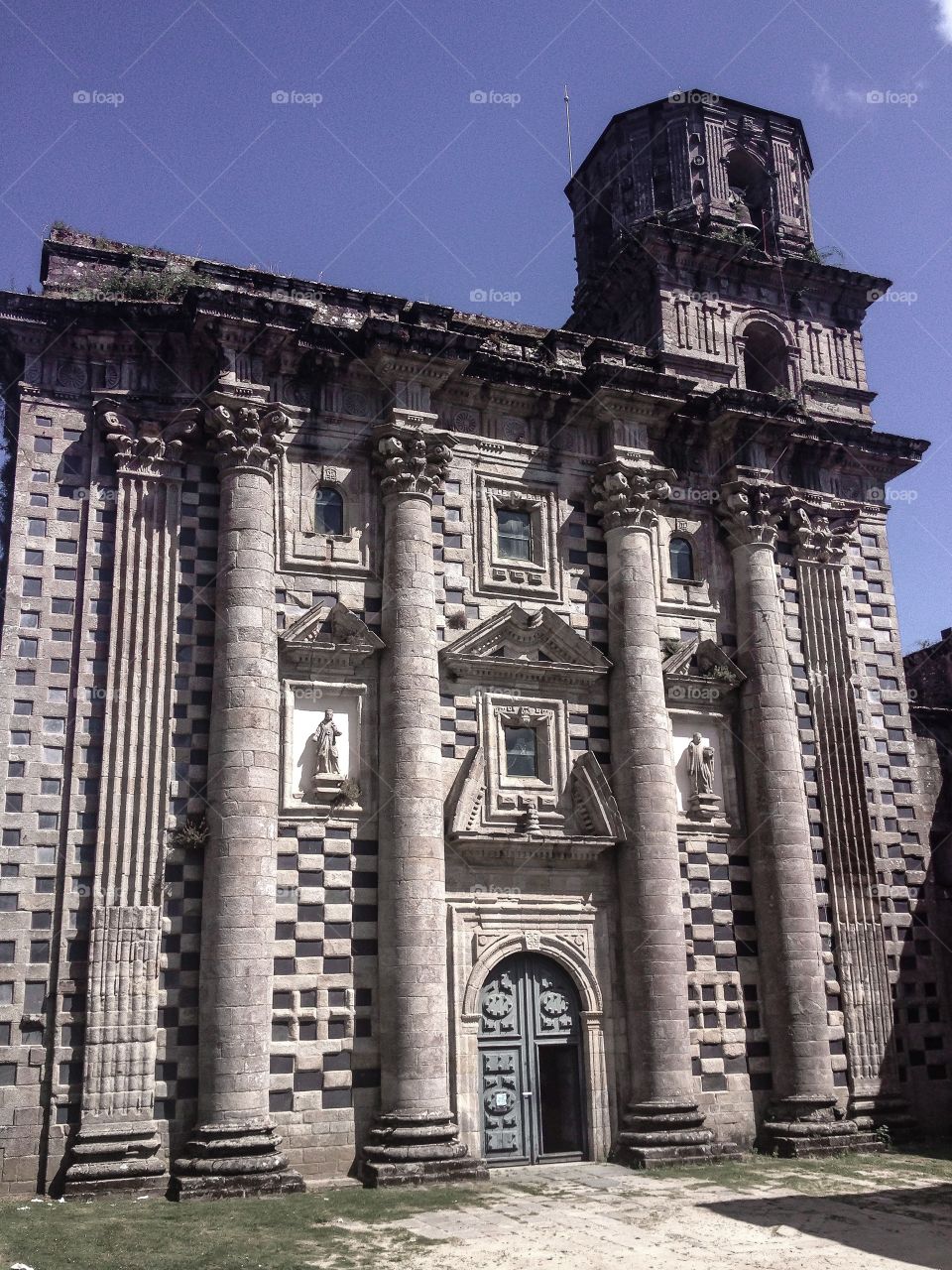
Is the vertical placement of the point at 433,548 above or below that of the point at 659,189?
below

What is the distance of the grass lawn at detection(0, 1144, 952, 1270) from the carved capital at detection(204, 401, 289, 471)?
40.9ft

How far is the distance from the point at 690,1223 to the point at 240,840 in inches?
354

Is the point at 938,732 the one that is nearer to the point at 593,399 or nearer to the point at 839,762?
the point at 839,762

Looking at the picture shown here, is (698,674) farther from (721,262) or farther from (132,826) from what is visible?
(132,826)

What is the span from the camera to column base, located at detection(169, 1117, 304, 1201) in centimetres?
1830

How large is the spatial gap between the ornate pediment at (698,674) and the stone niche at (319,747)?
22.3 feet

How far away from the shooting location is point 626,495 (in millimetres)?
25656

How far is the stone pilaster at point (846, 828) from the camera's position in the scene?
24.3 metres

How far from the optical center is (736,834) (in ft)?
82.4

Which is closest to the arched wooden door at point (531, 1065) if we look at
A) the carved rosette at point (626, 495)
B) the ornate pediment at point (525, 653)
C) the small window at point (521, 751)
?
the small window at point (521, 751)

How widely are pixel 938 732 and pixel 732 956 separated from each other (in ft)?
27.5

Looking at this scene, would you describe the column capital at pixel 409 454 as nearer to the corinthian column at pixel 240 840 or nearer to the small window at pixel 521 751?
the corinthian column at pixel 240 840

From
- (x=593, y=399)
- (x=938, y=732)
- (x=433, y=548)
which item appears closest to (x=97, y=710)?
(x=433, y=548)

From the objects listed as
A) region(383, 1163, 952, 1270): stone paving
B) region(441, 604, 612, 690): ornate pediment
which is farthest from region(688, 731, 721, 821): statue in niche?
region(383, 1163, 952, 1270): stone paving
